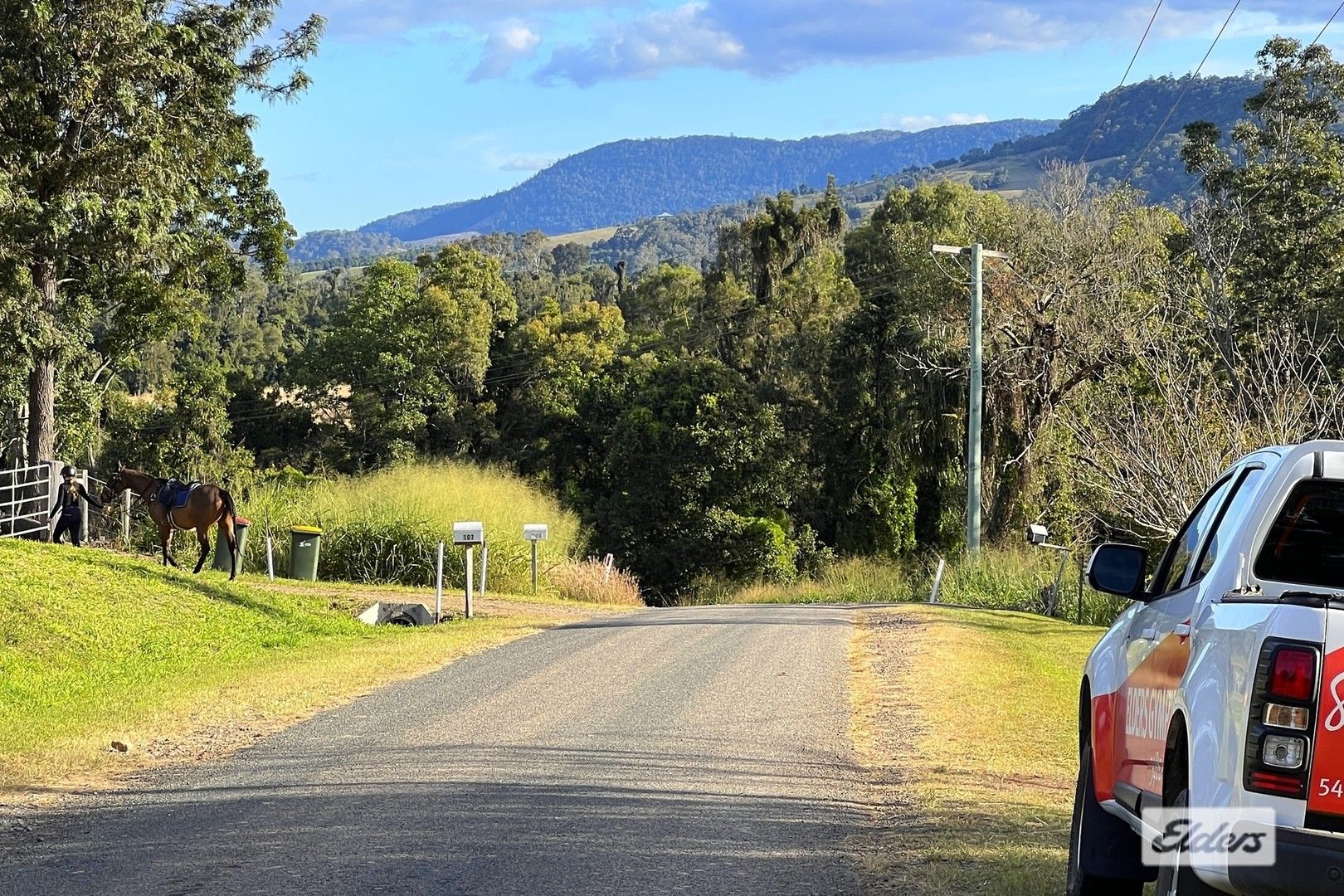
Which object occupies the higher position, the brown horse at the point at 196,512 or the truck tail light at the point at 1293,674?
the truck tail light at the point at 1293,674

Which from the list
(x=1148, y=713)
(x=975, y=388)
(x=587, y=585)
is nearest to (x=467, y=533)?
(x=587, y=585)

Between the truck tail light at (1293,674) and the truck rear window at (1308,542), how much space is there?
158 centimetres

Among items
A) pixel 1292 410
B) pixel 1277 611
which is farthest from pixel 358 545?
pixel 1277 611

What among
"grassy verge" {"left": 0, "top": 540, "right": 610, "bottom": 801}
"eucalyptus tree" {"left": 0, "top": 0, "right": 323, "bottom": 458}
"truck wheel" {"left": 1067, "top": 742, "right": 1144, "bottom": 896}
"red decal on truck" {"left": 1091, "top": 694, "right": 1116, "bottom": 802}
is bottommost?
"grassy verge" {"left": 0, "top": 540, "right": 610, "bottom": 801}

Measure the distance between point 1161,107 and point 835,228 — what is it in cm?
13705

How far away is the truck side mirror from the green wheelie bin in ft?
86.1

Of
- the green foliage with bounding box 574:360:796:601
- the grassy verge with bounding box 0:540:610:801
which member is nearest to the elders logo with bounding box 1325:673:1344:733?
the grassy verge with bounding box 0:540:610:801

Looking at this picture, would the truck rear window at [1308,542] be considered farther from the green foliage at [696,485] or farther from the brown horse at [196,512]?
the green foliage at [696,485]

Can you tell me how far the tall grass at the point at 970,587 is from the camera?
30.4 m

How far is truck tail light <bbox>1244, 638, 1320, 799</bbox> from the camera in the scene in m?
3.85

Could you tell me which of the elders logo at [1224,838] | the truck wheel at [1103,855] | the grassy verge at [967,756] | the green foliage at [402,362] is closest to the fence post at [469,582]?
the grassy verge at [967,756]

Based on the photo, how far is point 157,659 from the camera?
1656cm

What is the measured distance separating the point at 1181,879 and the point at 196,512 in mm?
20927

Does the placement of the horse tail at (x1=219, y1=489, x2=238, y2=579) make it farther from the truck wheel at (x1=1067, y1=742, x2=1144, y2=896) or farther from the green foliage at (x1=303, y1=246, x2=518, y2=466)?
the green foliage at (x1=303, y1=246, x2=518, y2=466)
